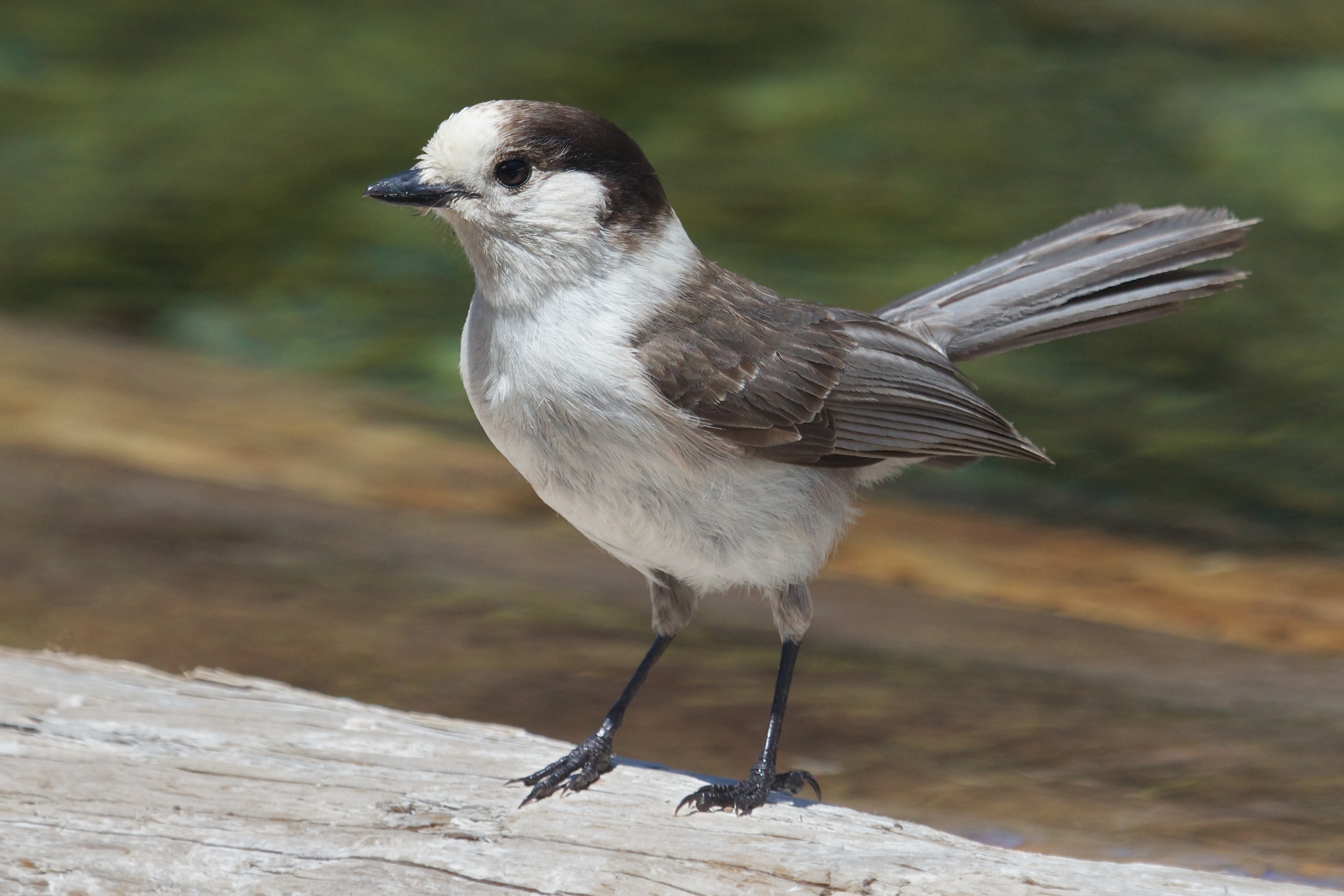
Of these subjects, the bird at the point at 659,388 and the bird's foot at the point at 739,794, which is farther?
the bird's foot at the point at 739,794

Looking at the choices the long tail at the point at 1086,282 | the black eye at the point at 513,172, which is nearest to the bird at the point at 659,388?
the black eye at the point at 513,172

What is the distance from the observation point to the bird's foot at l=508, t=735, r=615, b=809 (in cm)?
Result: 389

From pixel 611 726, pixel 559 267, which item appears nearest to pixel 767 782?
pixel 611 726

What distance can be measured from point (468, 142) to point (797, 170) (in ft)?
22.1

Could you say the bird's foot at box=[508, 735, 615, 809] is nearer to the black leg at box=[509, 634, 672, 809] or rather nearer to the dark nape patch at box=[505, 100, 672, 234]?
the black leg at box=[509, 634, 672, 809]

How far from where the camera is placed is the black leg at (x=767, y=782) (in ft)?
12.6

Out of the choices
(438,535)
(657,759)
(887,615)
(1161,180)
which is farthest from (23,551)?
(1161,180)

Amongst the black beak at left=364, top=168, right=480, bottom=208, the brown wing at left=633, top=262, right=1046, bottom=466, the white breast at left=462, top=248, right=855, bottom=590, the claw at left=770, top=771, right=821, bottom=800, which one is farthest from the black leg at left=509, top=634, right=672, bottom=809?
the black beak at left=364, top=168, right=480, bottom=208

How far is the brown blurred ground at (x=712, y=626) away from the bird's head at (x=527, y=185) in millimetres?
1935

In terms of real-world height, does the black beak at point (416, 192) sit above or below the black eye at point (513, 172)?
below

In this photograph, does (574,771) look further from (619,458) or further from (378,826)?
(619,458)

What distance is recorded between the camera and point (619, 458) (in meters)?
3.65

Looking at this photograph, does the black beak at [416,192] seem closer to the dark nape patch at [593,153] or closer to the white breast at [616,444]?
the dark nape patch at [593,153]

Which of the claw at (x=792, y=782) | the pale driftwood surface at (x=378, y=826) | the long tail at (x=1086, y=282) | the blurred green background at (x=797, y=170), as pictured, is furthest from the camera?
the blurred green background at (x=797, y=170)
